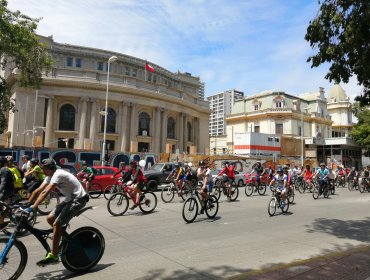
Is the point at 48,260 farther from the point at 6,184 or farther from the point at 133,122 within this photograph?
the point at 133,122

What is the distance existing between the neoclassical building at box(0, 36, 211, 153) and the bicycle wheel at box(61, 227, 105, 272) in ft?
102

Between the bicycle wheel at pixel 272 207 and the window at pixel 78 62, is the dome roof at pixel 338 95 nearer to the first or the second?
the window at pixel 78 62

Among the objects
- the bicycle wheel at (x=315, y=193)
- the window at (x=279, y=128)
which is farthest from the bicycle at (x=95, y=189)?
the window at (x=279, y=128)

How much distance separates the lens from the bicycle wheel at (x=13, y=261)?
465cm

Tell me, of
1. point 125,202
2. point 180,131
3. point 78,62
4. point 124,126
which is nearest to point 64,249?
point 125,202

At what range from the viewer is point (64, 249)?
206 inches

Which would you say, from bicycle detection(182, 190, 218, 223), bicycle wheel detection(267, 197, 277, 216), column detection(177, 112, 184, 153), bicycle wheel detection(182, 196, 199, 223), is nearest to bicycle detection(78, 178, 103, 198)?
bicycle detection(182, 190, 218, 223)

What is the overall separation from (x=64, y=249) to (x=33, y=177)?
22.2 ft

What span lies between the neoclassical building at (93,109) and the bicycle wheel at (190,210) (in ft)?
87.1

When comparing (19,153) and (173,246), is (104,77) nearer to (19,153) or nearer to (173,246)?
(19,153)

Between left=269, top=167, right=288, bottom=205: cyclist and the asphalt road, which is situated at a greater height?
left=269, top=167, right=288, bottom=205: cyclist

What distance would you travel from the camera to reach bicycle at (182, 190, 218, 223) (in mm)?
9789

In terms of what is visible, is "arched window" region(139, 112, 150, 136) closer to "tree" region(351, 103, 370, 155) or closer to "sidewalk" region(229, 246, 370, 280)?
"tree" region(351, 103, 370, 155)

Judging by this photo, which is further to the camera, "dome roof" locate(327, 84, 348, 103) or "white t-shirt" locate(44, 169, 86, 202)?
"dome roof" locate(327, 84, 348, 103)
